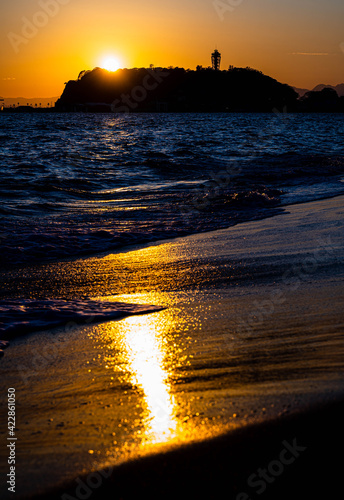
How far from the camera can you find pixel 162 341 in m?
2.83

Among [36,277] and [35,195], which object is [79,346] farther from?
[35,195]

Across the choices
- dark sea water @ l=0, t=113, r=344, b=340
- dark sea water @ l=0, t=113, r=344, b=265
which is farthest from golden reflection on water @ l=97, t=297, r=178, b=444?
dark sea water @ l=0, t=113, r=344, b=265

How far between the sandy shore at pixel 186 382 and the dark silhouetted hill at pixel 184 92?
177 metres

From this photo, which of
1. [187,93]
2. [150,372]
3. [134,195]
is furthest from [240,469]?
[187,93]

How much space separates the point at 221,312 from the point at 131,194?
776 cm

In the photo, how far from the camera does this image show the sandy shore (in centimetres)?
162

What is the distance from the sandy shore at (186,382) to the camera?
162 centimetres

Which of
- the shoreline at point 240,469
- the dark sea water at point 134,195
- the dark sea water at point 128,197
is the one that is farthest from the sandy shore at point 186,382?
the dark sea water at point 134,195

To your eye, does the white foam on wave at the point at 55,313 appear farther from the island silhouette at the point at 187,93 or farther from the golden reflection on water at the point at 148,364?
the island silhouette at the point at 187,93

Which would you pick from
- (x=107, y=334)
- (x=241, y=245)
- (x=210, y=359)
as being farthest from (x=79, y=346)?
(x=241, y=245)
